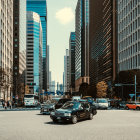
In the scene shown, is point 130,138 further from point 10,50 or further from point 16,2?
point 16,2

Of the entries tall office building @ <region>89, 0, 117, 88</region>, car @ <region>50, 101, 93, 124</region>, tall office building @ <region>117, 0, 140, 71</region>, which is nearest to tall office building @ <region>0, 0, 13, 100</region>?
tall office building @ <region>117, 0, 140, 71</region>

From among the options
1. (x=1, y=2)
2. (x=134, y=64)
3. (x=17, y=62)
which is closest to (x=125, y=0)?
(x=134, y=64)

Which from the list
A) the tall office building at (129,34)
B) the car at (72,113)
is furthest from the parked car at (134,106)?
the tall office building at (129,34)

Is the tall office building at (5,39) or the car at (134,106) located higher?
the tall office building at (5,39)

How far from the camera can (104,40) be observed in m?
154

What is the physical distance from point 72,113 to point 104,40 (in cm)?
13765

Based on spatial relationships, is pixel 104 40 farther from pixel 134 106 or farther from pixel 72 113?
pixel 72 113

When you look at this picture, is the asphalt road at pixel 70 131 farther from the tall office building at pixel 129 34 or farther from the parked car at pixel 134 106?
the tall office building at pixel 129 34

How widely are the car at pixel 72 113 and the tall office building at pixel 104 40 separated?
298ft

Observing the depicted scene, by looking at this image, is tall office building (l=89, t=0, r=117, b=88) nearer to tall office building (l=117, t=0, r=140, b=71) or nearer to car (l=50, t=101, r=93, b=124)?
tall office building (l=117, t=0, r=140, b=71)

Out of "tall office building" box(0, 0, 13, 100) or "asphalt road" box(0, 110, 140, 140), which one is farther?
"tall office building" box(0, 0, 13, 100)

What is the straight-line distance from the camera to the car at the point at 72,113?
742 inches

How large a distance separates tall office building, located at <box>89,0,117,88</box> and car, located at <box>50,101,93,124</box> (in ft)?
298

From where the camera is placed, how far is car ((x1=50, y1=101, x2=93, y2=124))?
18859 millimetres
